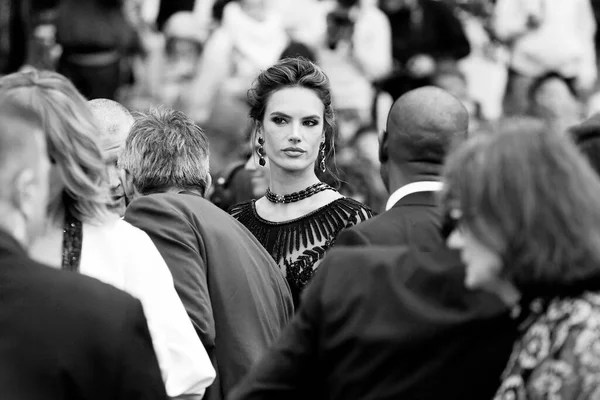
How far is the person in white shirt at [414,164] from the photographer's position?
4426 mm

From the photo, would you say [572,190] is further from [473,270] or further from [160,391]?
[160,391]

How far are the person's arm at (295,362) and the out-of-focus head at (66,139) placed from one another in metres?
0.69

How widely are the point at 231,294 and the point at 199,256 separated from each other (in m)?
0.21

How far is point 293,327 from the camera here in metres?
3.37

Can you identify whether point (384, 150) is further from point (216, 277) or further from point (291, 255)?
point (291, 255)

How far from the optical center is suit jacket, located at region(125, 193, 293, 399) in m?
4.80

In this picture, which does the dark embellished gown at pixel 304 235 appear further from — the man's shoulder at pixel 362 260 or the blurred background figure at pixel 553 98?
the blurred background figure at pixel 553 98

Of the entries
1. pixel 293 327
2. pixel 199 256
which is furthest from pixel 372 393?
pixel 199 256

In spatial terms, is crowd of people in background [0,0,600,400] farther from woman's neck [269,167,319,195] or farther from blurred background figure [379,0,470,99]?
blurred background figure [379,0,470,99]

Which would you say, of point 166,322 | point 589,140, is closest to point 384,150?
point 589,140

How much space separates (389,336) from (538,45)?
10.6 meters

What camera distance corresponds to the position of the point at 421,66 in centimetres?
1313

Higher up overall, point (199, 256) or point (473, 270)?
point (473, 270)

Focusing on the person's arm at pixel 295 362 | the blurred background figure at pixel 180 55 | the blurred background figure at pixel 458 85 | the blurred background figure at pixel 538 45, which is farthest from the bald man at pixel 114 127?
the blurred background figure at pixel 538 45
